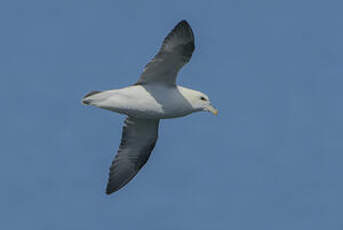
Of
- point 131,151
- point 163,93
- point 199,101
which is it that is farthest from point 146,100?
point 131,151

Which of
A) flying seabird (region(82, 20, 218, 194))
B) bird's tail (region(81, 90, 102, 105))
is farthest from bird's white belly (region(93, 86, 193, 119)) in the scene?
bird's tail (region(81, 90, 102, 105))

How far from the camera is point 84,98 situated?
Result: 54.2 ft

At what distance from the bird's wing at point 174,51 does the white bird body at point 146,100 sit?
18.4 inches

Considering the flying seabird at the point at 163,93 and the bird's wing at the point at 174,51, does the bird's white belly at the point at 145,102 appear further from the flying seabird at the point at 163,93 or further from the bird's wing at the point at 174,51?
the bird's wing at the point at 174,51

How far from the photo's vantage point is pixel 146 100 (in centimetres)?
1647

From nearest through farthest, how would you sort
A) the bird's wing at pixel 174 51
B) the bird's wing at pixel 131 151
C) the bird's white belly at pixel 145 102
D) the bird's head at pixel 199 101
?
the bird's wing at pixel 174 51 < the bird's white belly at pixel 145 102 < the bird's head at pixel 199 101 < the bird's wing at pixel 131 151

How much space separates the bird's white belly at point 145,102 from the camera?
53.8 ft

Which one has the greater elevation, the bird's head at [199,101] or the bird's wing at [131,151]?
the bird's head at [199,101]

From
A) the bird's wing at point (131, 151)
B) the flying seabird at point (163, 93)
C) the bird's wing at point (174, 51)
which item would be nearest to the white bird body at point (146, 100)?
the flying seabird at point (163, 93)

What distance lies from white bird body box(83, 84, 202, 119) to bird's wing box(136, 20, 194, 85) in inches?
18.4

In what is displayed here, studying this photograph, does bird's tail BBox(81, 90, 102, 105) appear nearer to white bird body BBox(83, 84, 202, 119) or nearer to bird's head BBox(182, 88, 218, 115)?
white bird body BBox(83, 84, 202, 119)

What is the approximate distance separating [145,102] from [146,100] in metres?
0.05

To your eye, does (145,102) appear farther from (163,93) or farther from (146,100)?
(163,93)

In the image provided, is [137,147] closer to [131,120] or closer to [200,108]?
[131,120]
